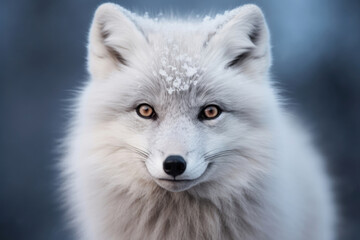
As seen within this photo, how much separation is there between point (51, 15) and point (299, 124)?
65.3 inches

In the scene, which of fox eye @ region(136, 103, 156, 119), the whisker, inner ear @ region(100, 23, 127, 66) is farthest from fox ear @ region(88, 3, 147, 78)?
the whisker

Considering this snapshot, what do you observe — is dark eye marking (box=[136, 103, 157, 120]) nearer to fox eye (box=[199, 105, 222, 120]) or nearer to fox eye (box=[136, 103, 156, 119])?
fox eye (box=[136, 103, 156, 119])

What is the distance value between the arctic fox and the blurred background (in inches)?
28.6

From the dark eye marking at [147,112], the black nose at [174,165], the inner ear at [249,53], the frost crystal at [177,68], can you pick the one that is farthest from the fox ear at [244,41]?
the black nose at [174,165]

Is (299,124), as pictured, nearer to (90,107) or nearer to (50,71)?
(90,107)

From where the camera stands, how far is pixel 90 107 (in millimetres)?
1739

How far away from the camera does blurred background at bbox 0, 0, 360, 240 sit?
8.30 ft

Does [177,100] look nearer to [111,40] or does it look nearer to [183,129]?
[183,129]

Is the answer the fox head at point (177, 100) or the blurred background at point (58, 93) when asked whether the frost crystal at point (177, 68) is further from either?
the blurred background at point (58, 93)

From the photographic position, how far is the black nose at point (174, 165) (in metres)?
1.42

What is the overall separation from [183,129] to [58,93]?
4.17 ft

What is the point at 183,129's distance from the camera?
1538 mm

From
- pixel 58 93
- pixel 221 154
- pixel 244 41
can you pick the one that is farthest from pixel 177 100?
pixel 58 93

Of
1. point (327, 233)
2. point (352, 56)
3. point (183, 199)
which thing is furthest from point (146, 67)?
point (352, 56)
